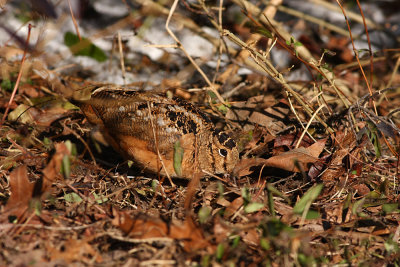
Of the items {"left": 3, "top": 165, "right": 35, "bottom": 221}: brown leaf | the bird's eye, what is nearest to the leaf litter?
{"left": 3, "top": 165, "right": 35, "bottom": 221}: brown leaf

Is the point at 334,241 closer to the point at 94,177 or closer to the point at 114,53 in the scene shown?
the point at 94,177

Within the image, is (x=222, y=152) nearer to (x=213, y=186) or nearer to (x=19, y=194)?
(x=213, y=186)

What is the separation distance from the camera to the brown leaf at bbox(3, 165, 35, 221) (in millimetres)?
2576

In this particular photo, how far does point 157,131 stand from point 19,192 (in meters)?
1.15

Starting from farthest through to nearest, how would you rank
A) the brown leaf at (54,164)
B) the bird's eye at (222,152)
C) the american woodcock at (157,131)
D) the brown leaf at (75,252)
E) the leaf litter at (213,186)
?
the bird's eye at (222,152)
the american woodcock at (157,131)
the brown leaf at (54,164)
the leaf litter at (213,186)
the brown leaf at (75,252)

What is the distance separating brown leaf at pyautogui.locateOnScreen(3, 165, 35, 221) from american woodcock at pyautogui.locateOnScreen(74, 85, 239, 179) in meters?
0.87

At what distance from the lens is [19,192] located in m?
2.62

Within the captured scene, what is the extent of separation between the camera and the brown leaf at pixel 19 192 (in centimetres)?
258

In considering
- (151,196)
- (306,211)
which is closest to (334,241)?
(306,211)

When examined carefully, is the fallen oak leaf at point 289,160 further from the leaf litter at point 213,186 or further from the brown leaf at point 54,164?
the brown leaf at point 54,164

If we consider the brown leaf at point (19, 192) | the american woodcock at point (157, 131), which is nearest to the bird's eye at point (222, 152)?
the american woodcock at point (157, 131)

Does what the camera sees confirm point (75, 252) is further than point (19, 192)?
No

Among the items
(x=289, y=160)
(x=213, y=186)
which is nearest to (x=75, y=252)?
(x=213, y=186)

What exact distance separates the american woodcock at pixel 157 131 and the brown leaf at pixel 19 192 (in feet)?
2.85
